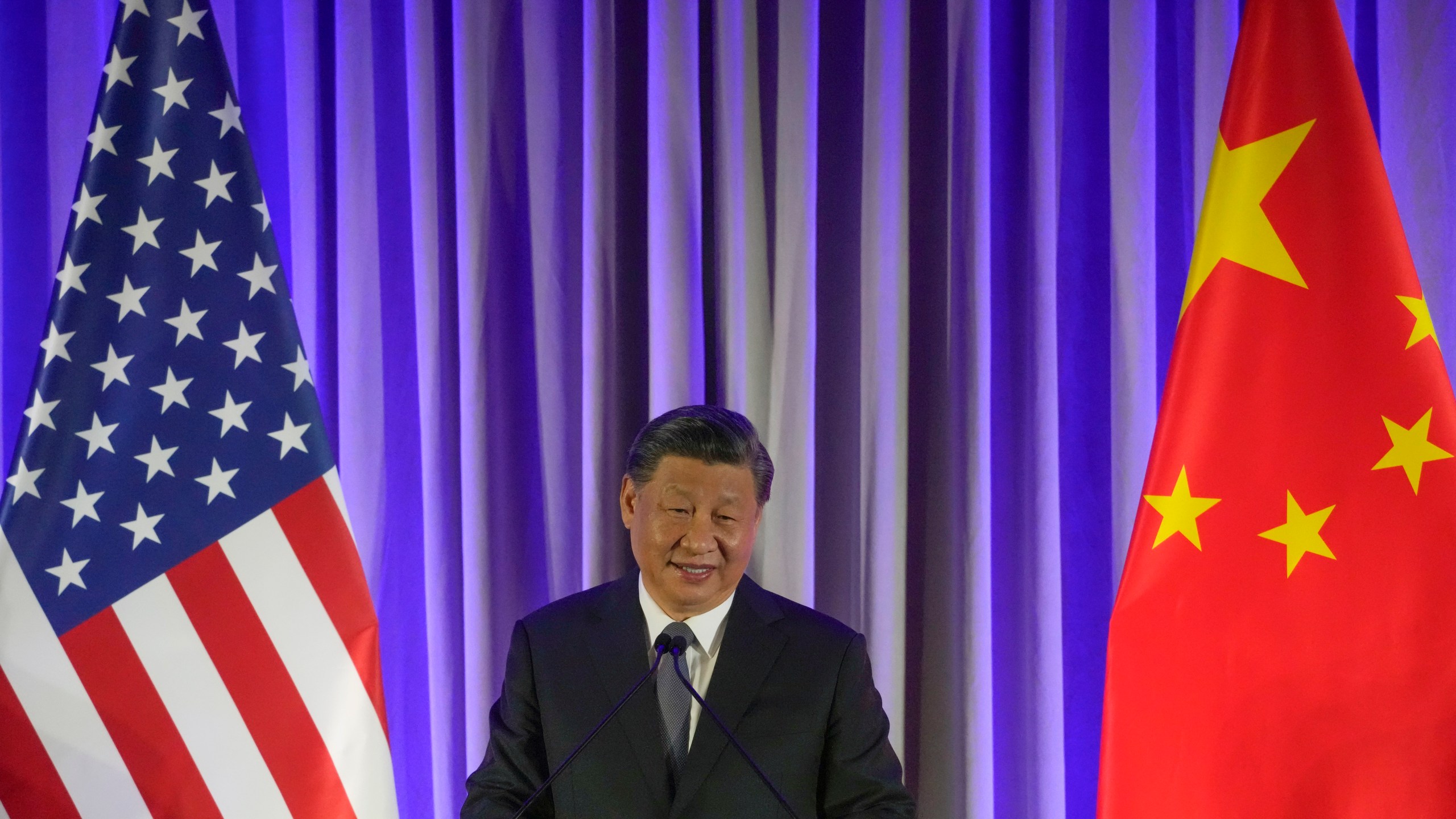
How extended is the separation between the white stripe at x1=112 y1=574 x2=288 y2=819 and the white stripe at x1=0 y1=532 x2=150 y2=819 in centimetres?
14

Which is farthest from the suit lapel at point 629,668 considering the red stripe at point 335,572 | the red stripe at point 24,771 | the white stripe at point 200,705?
the red stripe at point 24,771

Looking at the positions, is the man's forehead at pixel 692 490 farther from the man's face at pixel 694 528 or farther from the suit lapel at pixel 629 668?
the suit lapel at pixel 629 668

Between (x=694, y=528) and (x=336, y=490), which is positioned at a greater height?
(x=336, y=490)

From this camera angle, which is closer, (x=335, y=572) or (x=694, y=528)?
(x=694, y=528)

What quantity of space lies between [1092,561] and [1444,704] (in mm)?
797

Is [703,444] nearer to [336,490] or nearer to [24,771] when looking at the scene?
[336,490]

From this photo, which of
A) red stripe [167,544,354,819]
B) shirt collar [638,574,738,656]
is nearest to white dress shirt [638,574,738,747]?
shirt collar [638,574,738,656]

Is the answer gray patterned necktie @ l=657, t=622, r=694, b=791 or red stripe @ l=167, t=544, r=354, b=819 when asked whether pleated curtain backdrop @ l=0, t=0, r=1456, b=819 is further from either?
gray patterned necktie @ l=657, t=622, r=694, b=791

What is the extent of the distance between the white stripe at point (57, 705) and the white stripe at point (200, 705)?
14cm

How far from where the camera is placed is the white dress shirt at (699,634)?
2020 mm

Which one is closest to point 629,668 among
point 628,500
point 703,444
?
point 628,500

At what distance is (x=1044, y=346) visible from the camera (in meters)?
2.52

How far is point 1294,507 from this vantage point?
2.06 meters

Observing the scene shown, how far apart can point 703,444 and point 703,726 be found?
53 cm
